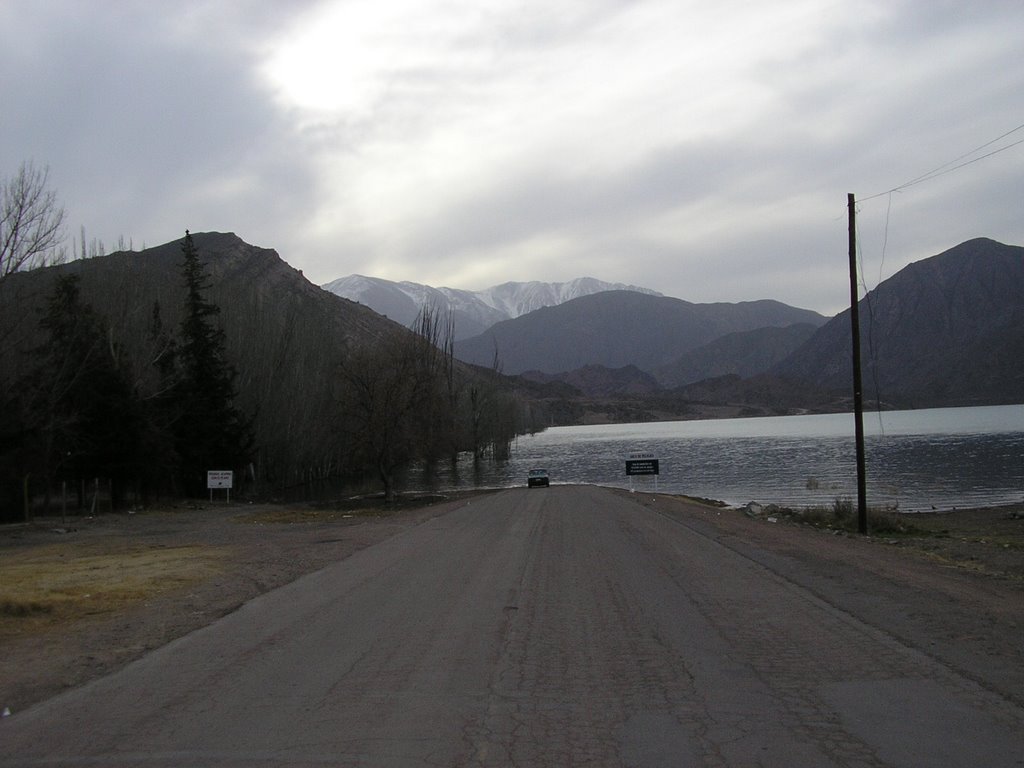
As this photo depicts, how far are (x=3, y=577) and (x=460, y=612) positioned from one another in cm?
987

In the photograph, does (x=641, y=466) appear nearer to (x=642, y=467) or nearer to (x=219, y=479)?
(x=642, y=467)

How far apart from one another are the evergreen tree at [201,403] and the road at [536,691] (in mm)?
37946

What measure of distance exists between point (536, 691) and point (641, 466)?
42157mm

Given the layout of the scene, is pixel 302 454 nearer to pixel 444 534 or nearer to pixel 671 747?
pixel 444 534

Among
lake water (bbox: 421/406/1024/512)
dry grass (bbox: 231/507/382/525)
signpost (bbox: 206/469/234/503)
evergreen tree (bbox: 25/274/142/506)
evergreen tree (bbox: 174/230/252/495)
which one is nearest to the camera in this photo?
dry grass (bbox: 231/507/382/525)

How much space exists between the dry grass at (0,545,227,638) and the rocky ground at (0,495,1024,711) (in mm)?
27

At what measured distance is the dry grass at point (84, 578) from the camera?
40.7 ft

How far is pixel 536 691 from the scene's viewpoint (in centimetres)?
723

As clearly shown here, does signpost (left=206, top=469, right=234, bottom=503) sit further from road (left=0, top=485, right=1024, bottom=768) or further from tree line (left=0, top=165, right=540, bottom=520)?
road (left=0, top=485, right=1024, bottom=768)

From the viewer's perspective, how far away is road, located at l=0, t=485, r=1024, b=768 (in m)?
5.84

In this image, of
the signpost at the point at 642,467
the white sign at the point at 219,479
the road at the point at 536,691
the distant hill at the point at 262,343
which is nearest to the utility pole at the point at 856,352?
the road at the point at 536,691

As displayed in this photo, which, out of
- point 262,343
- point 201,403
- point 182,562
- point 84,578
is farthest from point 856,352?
point 262,343


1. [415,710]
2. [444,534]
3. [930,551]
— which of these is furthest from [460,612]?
[930,551]

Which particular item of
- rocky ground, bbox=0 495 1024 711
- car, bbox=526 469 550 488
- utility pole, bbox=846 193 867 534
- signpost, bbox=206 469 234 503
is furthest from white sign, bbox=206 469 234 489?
utility pole, bbox=846 193 867 534
